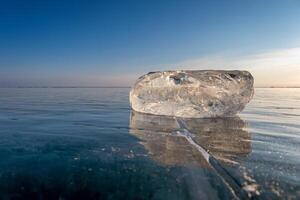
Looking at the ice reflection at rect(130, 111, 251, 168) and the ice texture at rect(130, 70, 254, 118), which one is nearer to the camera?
the ice reflection at rect(130, 111, 251, 168)

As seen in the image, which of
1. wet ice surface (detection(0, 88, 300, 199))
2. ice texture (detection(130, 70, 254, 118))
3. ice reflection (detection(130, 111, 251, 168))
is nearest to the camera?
wet ice surface (detection(0, 88, 300, 199))

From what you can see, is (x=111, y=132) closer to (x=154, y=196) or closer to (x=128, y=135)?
(x=128, y=135)

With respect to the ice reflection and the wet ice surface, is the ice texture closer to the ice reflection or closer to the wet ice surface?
the ice reflection

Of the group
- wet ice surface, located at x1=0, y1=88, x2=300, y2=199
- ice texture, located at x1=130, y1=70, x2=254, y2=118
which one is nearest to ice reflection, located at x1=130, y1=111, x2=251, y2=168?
wet ice surface, located at x1=0, y1=88, x2=300, y2=199

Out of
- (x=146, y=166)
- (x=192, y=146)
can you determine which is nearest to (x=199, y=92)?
(x=192, y=146)

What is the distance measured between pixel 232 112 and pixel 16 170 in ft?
33.9

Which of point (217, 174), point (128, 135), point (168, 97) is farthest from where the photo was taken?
point (168, 97)

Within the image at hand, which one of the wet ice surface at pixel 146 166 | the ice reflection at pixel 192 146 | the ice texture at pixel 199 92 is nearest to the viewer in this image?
the wet ice surface at pixel 146 166

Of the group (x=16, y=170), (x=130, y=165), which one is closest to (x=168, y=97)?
(x=130, y=165)

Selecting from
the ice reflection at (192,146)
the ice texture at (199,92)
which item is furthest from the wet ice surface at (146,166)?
the ice texture at (199,92)

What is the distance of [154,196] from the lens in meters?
3.23

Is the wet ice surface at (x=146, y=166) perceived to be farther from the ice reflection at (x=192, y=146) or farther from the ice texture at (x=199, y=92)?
the ice texture at (x=199, y=92)

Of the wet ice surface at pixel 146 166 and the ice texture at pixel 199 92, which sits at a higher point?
the ice texture at pixel 199 92

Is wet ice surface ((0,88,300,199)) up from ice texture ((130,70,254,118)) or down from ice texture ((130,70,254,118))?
down
